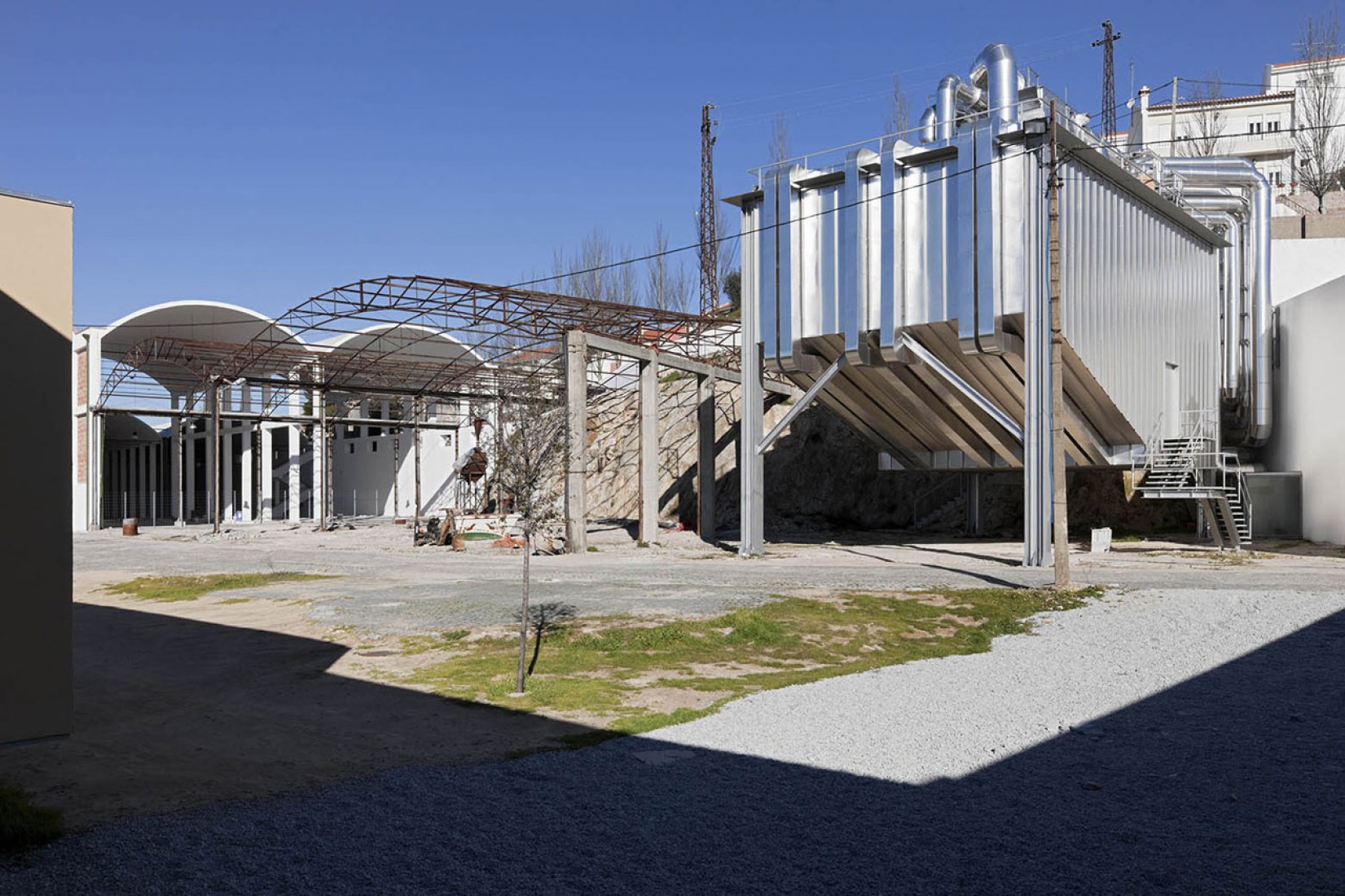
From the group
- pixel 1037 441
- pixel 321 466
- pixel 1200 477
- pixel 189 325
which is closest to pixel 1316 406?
pixel 1200 477

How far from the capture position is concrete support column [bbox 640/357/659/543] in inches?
1281

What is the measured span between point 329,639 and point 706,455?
69.7 feet

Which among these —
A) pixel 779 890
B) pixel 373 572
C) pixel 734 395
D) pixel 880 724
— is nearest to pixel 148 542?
pixel 373 572

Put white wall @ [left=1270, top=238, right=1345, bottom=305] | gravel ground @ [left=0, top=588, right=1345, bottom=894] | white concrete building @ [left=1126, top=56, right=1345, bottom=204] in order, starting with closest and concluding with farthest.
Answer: gravel ground @ [left=0, top=588, right=1345, bottom=894], white wall @ [left=1270, top=238, right=1345, bottom=305], white concrete building @ [left=1126, top=56, right=1345, bottom=204]

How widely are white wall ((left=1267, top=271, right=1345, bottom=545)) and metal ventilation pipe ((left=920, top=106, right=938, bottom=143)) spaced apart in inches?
446

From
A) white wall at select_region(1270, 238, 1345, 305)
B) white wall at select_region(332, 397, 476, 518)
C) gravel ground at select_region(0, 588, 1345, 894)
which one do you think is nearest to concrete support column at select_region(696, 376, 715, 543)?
white wall at select_region(1270, 238, 1345, 305)

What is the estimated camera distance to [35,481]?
8375 mm

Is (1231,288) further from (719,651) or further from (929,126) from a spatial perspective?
(719,651)

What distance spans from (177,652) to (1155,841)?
1213 centimetres

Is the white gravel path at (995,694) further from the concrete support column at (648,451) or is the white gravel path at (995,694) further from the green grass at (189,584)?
the concrete support column at (648,451)

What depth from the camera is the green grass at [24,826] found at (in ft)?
21.1

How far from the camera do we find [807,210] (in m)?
26.5

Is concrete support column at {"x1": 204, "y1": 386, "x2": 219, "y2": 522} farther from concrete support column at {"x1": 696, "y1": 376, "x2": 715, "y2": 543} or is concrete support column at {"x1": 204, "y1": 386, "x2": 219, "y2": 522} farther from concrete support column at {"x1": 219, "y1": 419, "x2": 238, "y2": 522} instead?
concrete support column at {"x1": 696, "y1": 376, "x2": 715, "y2": 543}

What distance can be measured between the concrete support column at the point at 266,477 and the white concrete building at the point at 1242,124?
5442cm
